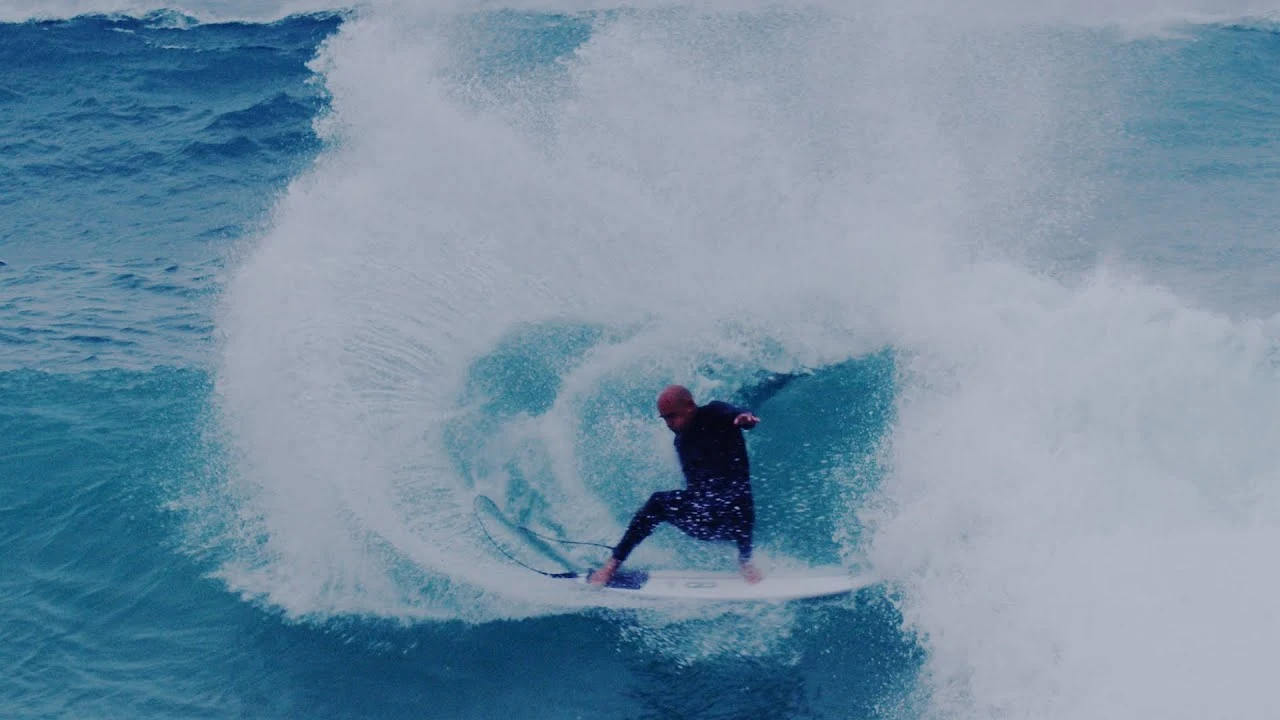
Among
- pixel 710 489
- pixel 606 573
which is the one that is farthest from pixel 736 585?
pixel 606 573

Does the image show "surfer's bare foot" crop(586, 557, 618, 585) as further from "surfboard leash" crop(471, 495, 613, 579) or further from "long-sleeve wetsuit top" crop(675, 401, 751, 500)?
"long-sleeve wetsuit top" crop(675, 401, 751, 500)

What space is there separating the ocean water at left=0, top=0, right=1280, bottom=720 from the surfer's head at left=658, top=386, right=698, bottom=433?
1150mm

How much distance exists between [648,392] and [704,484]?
2510mm

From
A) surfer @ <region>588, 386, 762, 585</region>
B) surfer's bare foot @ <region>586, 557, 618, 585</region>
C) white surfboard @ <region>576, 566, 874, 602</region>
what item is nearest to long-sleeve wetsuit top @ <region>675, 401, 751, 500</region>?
surfer @ <region>588, 386, 762, 585</region>

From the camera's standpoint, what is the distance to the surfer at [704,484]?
23.7 ft

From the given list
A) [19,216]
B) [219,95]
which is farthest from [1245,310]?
[219,95]

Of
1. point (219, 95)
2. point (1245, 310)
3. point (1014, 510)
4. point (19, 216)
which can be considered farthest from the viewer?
point (219, 95)

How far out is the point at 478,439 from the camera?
9.12m

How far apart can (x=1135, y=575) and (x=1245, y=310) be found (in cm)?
577

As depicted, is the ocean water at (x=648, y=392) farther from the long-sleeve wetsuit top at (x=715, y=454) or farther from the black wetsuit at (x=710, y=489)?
the long-sleeve wetsuit top at (x=715, y=454)

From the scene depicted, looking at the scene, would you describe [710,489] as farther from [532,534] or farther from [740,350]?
[740,350]

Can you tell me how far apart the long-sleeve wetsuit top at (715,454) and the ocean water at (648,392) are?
73 cm

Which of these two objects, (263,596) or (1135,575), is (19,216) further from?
(1135,575)

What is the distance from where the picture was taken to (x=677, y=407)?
23.7 ft
